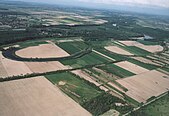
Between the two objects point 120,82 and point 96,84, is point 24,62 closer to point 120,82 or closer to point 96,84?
point 96,84

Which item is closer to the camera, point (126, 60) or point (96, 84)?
point (96, 84)

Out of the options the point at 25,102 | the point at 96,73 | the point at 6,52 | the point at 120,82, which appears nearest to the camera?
the point at 25,102

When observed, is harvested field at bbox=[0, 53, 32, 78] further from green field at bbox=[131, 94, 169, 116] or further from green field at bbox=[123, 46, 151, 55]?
green field at bbox=[123, 46, 151, 55]

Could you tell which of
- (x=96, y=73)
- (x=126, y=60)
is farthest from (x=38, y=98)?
(x=126, y=60)

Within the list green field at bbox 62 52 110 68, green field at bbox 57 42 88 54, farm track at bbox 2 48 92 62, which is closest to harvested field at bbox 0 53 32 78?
farm track at bbox 2 48 92 62

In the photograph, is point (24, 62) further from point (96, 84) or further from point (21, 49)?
point (96, 84)

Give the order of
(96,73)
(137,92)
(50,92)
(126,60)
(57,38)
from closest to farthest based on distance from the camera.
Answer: (50,92) < (137,92) < (96,73) < (126,60) < (57,38)
